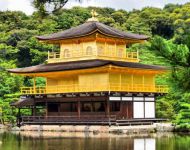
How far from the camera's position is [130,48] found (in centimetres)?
5834

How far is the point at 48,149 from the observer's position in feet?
71.5

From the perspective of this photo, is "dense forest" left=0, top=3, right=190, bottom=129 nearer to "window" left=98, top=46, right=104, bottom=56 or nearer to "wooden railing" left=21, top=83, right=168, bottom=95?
"wooden railing" left=21, top=83, right=168, bottom=95

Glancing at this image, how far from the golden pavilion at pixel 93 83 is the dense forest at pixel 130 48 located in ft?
7.04

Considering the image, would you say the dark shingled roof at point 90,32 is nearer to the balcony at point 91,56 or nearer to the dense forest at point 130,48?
the balcony at point 91,56

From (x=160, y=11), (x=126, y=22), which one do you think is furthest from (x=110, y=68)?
(x=160, y=11)

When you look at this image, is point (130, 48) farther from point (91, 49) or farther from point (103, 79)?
point (103, 79)

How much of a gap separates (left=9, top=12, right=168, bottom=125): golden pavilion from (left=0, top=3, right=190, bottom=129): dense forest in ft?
7.04

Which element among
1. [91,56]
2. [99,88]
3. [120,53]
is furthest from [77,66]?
[120,53]

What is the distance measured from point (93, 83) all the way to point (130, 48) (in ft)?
66.3

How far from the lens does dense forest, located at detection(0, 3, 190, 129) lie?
291 inches

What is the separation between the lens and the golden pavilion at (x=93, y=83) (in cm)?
3762

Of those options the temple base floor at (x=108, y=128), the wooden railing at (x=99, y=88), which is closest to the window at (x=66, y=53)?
the wooden railing at (x=99, y=88)

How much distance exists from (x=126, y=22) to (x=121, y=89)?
36.4m

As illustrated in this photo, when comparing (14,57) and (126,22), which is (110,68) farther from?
(126,22)
